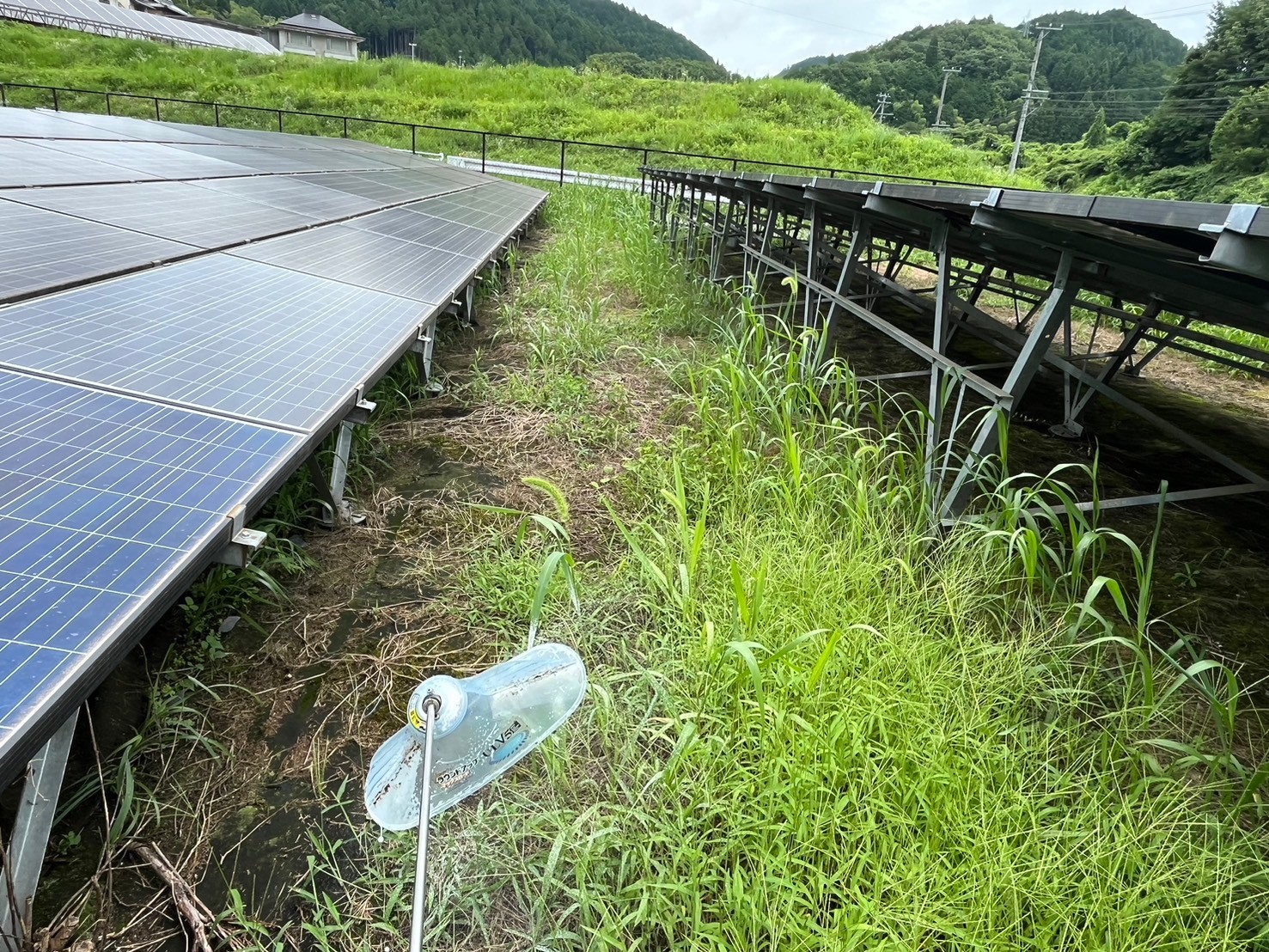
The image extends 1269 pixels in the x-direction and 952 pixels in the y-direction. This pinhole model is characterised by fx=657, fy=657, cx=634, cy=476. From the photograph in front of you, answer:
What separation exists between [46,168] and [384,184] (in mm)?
3646

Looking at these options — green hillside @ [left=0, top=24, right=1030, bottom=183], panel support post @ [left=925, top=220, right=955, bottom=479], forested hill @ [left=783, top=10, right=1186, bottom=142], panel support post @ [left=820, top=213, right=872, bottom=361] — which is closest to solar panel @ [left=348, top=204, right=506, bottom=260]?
panel support post @ [left=820, top=213, right=872, bottom=361]

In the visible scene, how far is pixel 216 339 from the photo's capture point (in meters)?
2.12

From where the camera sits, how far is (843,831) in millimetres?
1483

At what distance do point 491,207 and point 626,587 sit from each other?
656 centimetres

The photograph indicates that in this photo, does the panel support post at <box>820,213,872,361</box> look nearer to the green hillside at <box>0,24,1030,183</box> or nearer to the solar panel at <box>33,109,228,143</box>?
the solar panel at <box>33,109,228,143</box>

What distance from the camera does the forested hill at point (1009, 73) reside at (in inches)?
2351

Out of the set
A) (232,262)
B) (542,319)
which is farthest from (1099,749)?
(542,319)

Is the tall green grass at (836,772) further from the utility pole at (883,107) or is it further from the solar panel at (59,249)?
the utility pole at (883,107)

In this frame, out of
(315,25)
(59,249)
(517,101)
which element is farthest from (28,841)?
(315,25)

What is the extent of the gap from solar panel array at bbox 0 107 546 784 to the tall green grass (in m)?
0.73

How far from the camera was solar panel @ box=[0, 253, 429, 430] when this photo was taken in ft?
5.77

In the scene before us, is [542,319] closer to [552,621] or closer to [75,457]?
[552,621]

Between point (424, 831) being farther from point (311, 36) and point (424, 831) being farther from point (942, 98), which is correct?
point (311, 36)

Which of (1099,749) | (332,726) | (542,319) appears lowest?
(332,726)
